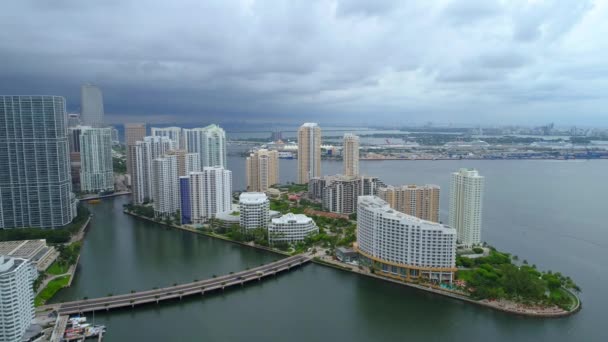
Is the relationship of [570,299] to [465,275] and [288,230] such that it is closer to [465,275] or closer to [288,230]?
[465,275]

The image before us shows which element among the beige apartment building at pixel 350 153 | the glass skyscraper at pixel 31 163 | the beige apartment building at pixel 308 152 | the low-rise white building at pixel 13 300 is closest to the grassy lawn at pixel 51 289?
the low-rise white building at pixel 13 300

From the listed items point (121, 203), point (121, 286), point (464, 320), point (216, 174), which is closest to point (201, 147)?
point (121, 203)

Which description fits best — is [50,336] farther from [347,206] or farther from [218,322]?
[347,206]

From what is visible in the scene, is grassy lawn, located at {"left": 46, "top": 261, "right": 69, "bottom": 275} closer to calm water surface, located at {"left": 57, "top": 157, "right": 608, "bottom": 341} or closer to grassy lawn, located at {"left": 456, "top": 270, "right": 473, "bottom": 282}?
calm water surface, located at {"left": 57, "top": 157, "right": 608, "bottom": 341}

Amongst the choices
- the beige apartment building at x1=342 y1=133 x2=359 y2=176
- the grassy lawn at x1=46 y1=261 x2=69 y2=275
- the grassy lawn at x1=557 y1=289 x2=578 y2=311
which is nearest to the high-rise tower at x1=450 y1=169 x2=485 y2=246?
the grassy lawn at x1=557 y1=289 x2=578 y2=311

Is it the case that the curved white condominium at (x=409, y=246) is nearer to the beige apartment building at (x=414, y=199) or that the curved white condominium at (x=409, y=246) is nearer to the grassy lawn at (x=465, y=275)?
the grassy lawn at (x=465, y=275)

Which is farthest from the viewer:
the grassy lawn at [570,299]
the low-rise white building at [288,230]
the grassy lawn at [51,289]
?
the low-rise white building at [288,230]

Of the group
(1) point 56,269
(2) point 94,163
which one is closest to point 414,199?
(1) point 56,269
